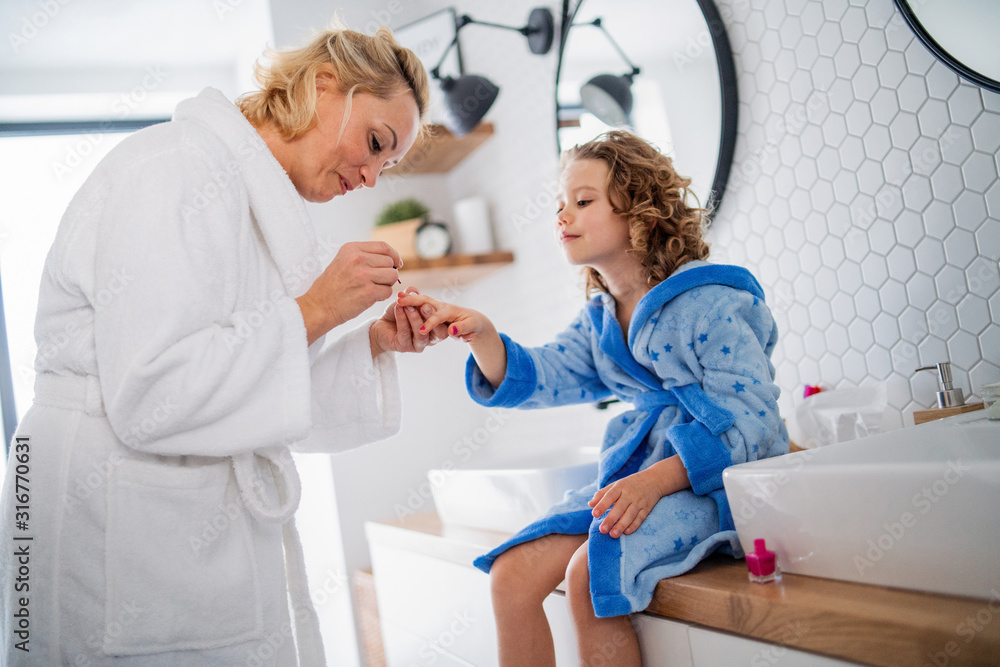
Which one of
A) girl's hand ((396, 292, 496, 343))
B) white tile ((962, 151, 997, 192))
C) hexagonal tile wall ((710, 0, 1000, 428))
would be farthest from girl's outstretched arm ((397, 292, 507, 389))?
white tile ((962, 151, 997, 192))

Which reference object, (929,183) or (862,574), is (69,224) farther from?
(929,183)

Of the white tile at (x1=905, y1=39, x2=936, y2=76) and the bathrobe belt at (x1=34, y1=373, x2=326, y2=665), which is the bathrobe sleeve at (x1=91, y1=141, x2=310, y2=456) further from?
the white tile at (x1=905, y1=39, x2=936, y2=76)

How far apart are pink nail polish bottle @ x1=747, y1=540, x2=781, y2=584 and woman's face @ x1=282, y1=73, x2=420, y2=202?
0.78 meters

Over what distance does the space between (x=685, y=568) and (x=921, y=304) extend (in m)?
0.59

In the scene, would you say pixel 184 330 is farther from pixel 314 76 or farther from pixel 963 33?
pixel 963 33

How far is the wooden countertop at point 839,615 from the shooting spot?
669 millimetres

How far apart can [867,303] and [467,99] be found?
1.17 meters

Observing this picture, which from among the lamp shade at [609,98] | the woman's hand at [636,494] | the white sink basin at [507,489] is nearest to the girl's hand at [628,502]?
the woman's hand at [636,494]

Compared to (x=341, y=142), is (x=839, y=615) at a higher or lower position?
lower

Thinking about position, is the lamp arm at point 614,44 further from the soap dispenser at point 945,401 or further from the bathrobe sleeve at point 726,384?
the soap dispenser at point 945,401

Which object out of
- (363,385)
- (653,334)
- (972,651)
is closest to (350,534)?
(363,385)

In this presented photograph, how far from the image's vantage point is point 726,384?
Answer: 109 cm

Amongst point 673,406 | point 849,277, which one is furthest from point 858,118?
point 673,406

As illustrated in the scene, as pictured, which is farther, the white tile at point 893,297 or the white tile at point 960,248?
the white tile at point 893,297
